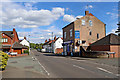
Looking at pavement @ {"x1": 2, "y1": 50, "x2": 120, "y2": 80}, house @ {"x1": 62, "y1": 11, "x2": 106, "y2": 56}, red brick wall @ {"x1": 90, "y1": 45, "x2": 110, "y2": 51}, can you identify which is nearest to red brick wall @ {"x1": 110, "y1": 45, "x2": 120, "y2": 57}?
red brick wall @ {"x1": 90, "y1": 45, "x2": 110, "y2": 51}

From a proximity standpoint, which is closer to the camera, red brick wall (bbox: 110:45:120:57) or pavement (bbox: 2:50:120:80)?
pavement (bbox: 2:50:120:80)

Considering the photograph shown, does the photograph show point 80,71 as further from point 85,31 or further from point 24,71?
point 85,31

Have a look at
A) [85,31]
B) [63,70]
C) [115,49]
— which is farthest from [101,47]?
[63,70]

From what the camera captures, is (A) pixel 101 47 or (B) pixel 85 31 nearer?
(A) pixel 101 47

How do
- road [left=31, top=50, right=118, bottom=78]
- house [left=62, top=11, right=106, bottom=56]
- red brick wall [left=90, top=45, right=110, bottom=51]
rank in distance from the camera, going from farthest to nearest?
house [left=62, top=11, right=106, bottom=56] → red brick wall [left=90, top=45, right=110, bottom=51] → road [left=31, top=50, right=118, bottom=78]

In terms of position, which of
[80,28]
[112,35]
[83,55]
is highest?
[80,28]

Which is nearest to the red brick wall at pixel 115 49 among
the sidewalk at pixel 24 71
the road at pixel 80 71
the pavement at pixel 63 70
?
the pavement at pixel 63 70

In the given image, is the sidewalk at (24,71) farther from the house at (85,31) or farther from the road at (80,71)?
the house at (85,31)

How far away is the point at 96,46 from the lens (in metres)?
30.5

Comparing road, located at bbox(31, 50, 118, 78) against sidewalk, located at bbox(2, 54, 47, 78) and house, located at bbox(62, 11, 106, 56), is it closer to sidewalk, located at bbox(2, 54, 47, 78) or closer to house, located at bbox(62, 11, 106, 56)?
sidewalk, located at bbox(2, 54, 47, 78)

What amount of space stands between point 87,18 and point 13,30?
32282mm

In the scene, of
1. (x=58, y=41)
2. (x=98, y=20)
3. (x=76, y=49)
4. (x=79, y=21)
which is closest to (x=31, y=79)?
(x=76, y=49)

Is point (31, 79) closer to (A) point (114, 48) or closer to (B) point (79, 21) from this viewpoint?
(A) point (114, 48)

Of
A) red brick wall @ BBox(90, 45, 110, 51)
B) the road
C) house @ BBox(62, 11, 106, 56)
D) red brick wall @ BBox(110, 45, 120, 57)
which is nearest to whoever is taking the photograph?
the road
